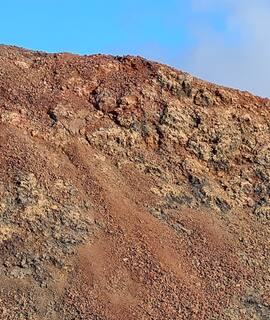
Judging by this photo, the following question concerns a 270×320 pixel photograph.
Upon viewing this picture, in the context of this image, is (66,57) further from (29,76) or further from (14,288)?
(14,288)

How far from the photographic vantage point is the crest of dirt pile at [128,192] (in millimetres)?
17531

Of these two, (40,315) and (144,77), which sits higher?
(144,77)

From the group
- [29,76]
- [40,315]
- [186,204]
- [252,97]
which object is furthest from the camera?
[252,97]

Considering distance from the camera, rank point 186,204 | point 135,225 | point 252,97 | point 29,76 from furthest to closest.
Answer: point 252,97, point 29,76, point 186,204, point 135,225

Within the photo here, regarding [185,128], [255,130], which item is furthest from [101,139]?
[255,130]

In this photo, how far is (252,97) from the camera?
24.7m

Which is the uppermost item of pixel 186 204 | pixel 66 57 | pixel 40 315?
pixel 66 57

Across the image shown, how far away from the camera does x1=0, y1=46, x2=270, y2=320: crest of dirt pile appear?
1753cm

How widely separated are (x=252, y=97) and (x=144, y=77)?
143 inches

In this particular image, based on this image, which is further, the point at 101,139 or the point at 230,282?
the point at 101,139

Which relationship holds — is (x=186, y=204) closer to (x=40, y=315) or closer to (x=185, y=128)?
(x=185, y=128)

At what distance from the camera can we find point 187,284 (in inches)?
721

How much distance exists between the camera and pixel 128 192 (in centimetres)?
2058

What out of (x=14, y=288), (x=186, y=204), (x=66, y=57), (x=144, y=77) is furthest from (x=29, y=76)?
(x=14, y=288)
